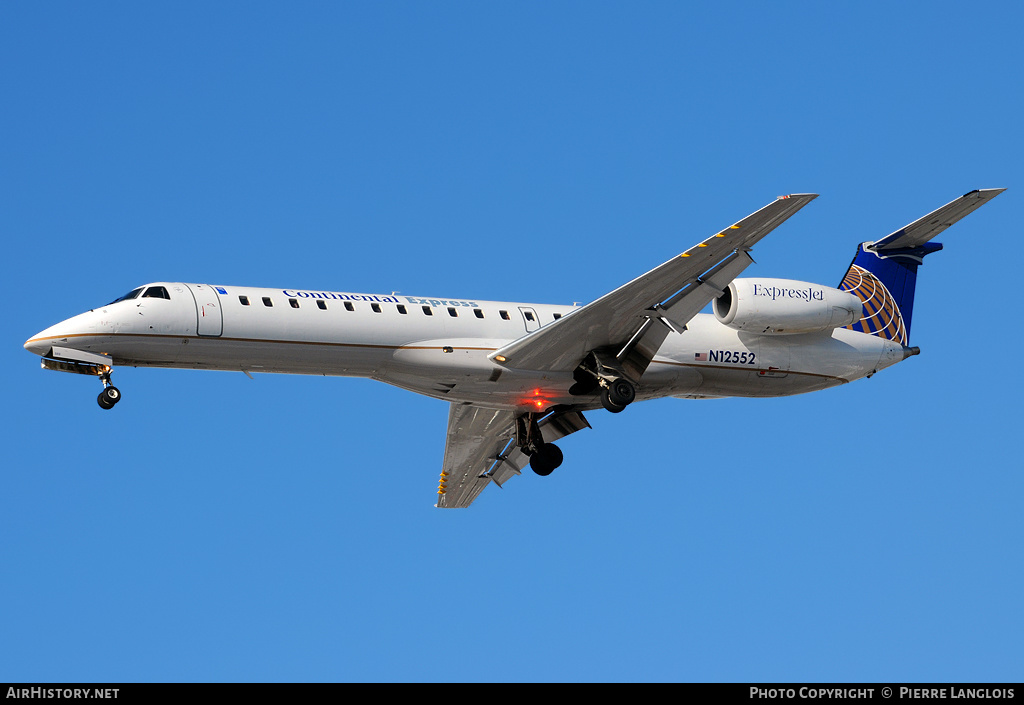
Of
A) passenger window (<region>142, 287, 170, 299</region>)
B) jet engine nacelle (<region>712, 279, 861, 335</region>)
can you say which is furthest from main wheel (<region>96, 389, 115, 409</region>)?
jet engine nacelle (<region>712, 279, 861, 335</region>)

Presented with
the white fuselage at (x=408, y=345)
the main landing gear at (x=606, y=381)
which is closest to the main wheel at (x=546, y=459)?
the white fuselage at (x=408, y=345)

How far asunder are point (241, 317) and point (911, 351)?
13.5m

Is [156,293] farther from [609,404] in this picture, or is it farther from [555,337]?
[609,404]

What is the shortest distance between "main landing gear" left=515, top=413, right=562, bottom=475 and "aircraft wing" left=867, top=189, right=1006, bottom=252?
8.10 meters

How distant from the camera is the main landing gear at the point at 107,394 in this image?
71.9 ft

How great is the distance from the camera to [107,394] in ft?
72.0

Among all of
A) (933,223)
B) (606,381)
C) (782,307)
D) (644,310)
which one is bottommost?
(606,381)

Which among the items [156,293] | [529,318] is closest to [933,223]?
[529,318]

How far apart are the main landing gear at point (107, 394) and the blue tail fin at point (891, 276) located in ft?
46.7

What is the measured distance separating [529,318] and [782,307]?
4.80 metres
